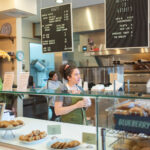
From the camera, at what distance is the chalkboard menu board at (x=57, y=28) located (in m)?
2.85

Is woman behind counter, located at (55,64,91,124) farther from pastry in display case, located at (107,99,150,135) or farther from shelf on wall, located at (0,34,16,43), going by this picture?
shelf on wall, located at (0,34,16,43)

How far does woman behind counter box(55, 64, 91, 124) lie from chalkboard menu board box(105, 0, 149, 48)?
63 centimetres

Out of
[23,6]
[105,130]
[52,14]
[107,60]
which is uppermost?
[23,6]

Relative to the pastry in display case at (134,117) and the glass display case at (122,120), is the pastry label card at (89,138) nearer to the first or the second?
the glass display case at (122,120)

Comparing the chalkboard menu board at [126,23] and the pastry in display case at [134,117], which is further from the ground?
the chalkboard menu board at [126,23]

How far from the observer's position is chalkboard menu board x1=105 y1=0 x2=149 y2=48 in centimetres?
236

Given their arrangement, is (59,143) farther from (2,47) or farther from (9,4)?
(2,47)

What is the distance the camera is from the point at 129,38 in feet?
8.05

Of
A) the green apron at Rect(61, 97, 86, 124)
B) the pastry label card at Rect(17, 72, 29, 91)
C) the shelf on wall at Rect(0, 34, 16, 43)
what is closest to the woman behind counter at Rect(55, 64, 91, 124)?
the green apron at Rect(61, 97, 86, 124)

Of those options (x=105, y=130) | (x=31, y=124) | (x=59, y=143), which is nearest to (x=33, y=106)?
(x=31, y=124)

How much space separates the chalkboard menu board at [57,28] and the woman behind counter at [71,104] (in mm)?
640

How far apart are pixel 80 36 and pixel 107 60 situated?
1062 millimetres

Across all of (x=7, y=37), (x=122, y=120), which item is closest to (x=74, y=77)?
(x=122, y=120)

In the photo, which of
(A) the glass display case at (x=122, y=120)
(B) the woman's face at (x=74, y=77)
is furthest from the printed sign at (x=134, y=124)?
(B) the woman's face at (x=74, y=77)
